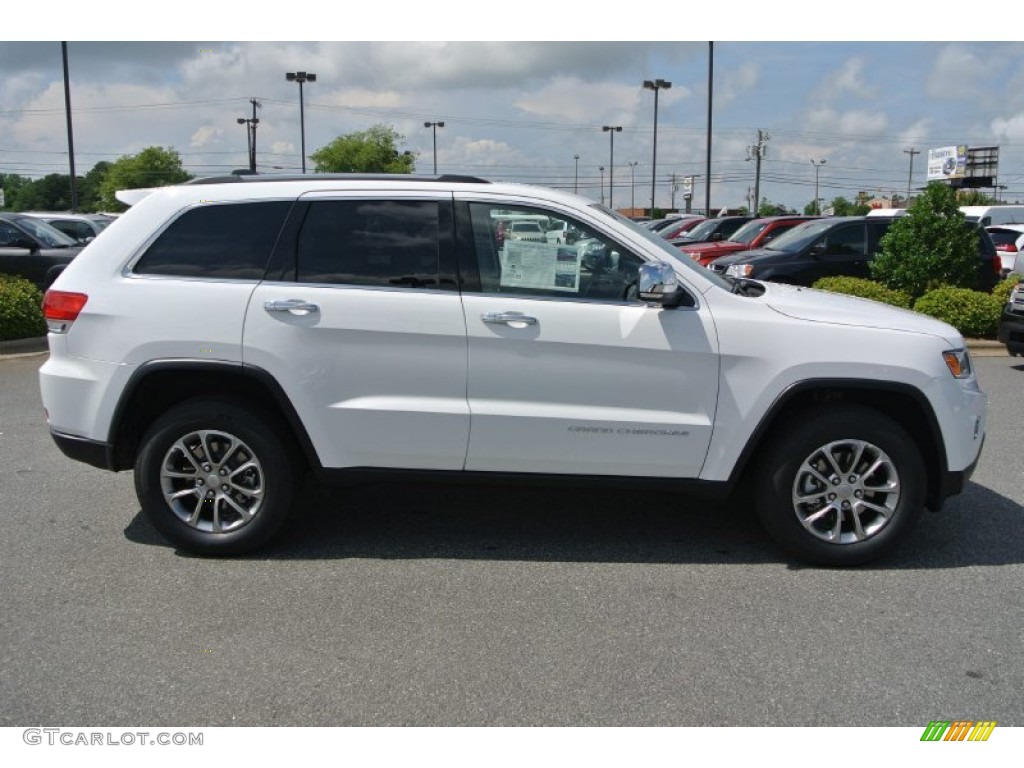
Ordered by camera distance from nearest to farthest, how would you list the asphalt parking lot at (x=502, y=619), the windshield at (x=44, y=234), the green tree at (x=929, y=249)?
the asphalt parking lot at (x=502, y=619)
the green tree at (x=929, y=249)
the windshield at (x=44, y=234)

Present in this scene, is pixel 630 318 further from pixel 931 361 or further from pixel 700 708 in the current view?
pixel 700 708

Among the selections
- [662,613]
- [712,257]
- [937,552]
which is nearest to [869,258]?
[712,257]

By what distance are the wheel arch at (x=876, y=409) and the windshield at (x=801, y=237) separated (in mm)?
9444

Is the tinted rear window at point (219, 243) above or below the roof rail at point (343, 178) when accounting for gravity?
below

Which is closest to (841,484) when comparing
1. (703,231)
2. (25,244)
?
(25,244)

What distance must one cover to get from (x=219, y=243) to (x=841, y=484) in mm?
3268

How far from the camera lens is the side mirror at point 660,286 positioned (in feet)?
14.0

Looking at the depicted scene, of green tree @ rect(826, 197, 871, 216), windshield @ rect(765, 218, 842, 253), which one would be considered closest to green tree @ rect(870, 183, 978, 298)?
windshield @ rect(765, 218, 842, 253)

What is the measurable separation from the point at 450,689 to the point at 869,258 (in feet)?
40.0

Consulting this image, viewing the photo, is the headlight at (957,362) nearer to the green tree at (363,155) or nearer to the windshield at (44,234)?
the windshield at (44,234)

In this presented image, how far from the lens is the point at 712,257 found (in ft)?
54.8

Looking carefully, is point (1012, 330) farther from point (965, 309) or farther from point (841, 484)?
point (841, 484)

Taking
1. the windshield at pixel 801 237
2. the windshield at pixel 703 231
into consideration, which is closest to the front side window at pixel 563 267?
the windshield at pixel 801 237
